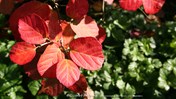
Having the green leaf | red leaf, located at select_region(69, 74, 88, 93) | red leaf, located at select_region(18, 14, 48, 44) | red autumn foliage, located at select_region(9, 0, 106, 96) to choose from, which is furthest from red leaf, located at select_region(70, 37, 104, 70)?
the green leaf

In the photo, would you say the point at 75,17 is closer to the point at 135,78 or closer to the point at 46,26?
the point at 46,26

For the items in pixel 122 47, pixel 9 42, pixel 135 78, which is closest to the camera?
pixel 9 42

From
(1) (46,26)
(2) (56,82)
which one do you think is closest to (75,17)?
(1) (46,26)

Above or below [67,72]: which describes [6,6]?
above

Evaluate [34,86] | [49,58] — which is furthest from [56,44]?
[34,86]

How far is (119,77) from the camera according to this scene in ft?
6.33

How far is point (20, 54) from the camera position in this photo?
1130mm

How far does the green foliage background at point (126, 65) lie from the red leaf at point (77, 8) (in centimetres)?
58

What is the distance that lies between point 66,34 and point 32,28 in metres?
0.14

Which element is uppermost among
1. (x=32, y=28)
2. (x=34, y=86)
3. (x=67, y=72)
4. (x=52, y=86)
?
(x=32, y=28)

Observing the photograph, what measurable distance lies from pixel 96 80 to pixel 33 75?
63 cm

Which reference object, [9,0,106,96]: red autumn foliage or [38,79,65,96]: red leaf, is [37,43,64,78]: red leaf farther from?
[38,79,65,96]: red leaf

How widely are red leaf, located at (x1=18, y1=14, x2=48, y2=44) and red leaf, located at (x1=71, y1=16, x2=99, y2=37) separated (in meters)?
0.12

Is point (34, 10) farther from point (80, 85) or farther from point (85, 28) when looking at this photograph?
point (80, 85)
